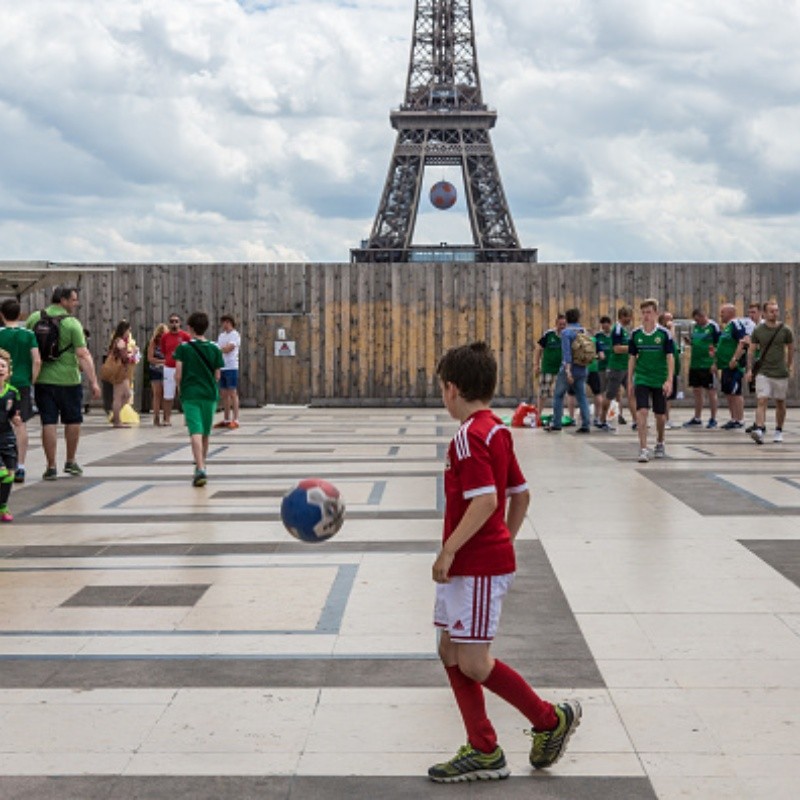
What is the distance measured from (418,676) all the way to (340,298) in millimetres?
19529

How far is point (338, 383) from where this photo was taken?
24.4 meters

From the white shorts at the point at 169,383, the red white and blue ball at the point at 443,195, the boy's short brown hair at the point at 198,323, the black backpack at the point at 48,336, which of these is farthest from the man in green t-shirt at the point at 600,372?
the red white and blue ball at the point at 443,195

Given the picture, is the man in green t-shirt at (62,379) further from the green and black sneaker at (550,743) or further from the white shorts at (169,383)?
the green and black sneaker at (550,743)

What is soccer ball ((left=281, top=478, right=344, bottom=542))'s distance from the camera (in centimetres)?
468

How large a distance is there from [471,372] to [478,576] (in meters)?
0.64

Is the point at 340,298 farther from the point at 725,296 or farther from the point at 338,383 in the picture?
the point at 725,296

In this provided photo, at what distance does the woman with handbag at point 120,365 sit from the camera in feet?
59.7

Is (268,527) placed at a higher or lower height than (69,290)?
lower

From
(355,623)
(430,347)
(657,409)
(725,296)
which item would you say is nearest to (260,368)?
(430,347)

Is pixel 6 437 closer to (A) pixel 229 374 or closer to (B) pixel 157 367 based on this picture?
(A) pixel 229 374

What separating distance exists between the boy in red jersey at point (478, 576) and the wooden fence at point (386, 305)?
65.6 ft

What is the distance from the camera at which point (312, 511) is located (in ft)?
15.3

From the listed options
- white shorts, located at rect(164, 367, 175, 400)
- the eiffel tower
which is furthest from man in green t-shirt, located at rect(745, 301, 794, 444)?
the eiffel tower

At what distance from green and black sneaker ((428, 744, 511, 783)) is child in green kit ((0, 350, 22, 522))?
19.0 feet
